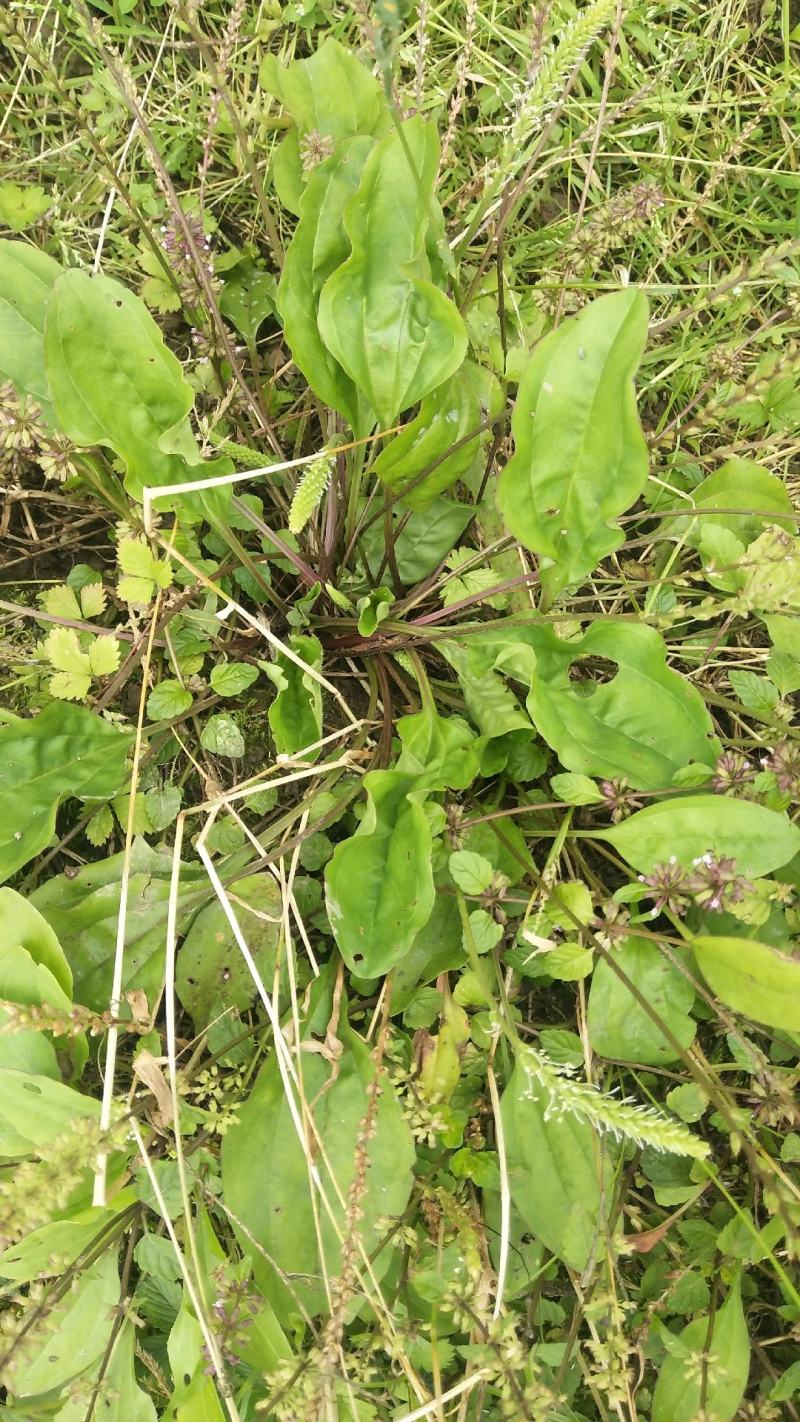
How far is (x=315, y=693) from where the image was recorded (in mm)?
1412

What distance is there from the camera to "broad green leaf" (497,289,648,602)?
125cm

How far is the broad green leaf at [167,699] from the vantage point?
59.1 inches

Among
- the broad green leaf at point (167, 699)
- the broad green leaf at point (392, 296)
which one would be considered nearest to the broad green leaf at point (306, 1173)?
the broad green leaf at point (167, 699)

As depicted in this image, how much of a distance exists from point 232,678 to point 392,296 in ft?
2.00

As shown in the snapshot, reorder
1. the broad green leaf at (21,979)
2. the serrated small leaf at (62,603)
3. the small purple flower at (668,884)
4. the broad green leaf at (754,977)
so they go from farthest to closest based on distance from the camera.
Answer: the serrated small leaf at (62,603) → the broad green leaf at (21,979) → the small purple flower at (668,884) → the broad green leaf at (754,977)

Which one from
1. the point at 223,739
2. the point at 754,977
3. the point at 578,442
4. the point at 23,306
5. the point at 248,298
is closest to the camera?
the point at 754,977

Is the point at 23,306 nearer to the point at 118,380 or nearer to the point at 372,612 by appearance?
the point at 118,380

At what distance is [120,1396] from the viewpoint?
4.65 ft

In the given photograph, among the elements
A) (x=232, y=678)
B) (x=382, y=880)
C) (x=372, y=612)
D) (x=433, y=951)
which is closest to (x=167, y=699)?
(x=232, y=678)

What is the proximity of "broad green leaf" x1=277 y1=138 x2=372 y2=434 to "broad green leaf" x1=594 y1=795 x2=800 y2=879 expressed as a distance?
30.6 inches

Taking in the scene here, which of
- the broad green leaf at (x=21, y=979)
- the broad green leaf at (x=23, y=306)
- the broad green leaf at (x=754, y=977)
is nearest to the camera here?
the broad green leaf at (x=754, y=977)

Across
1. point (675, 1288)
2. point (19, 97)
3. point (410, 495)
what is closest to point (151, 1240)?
point (675, 1288)

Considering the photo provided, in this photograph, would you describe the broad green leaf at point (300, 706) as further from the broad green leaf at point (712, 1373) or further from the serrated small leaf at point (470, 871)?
the broad green leaf at point (712, 1373)

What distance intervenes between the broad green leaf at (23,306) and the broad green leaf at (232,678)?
0.51 m
